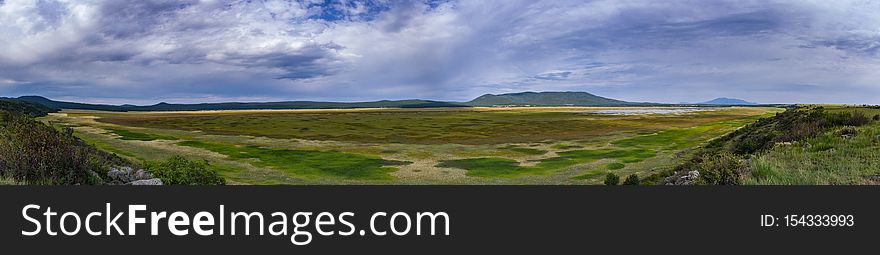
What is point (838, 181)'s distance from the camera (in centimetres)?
1115

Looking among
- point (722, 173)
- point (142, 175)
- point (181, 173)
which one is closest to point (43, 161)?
point (142, 175)

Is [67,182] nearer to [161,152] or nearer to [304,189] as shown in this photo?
[304,189]

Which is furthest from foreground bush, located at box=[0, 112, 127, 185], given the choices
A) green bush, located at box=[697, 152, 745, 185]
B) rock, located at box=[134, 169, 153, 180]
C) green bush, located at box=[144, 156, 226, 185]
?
green bush, located at box=[697, 152, 745, 185]

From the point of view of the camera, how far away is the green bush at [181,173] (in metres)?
17.4

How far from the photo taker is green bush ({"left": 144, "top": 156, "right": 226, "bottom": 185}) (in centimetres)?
1744

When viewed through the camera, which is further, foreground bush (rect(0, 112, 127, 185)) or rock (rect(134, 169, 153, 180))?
rock (rect(134, 169, 153, 180))

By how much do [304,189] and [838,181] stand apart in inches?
469

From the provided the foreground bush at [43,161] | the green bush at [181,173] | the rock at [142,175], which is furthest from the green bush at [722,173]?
the rock at [142,175]

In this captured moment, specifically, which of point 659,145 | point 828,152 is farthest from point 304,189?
point 659,145

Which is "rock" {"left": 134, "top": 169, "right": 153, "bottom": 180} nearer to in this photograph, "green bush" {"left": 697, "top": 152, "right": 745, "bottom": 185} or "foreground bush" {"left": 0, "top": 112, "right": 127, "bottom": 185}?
"foreground bush" {"left": 0, "top": 112, "right": 127, "bottom": 185}

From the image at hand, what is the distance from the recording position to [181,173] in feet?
59.0

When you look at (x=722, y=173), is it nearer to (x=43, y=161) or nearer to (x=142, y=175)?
(x=43, y=161)

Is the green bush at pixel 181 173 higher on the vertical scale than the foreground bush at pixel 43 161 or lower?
lower

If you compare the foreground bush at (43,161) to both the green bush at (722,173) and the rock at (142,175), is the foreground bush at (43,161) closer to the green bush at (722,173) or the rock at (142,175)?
the rock at (142,175)
